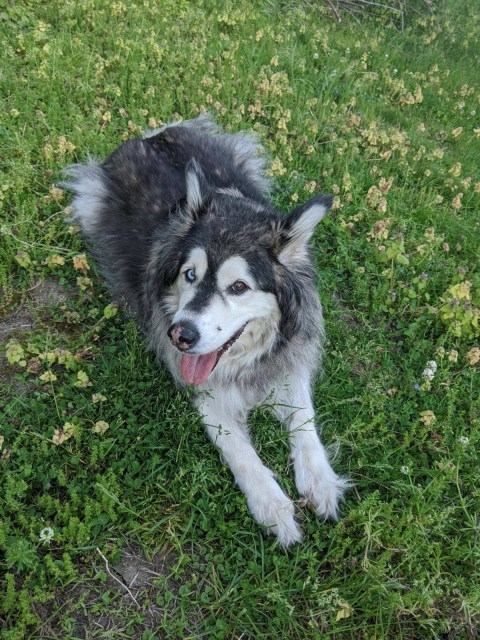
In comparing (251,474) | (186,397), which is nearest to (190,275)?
(186,397)

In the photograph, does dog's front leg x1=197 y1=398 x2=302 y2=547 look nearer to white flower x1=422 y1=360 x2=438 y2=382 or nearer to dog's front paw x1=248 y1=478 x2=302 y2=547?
dog's front paw x1=248 y1=478 x2=302 y2=547

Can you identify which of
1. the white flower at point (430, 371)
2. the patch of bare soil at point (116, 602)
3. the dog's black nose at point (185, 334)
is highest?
the dog's black nose at point (185, 334)

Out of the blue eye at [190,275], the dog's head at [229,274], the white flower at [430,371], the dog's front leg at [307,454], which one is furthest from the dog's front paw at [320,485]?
the blue eye at [190,275]

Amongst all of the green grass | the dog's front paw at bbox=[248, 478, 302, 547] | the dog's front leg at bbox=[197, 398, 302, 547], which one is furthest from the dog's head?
the dog's front paw at bbox=[248, 478, 302, 547]

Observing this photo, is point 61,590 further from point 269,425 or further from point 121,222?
point 121,222

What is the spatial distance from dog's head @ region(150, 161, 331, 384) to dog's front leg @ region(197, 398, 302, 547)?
0.96ft

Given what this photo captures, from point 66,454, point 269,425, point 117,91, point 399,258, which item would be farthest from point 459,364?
point 117,91

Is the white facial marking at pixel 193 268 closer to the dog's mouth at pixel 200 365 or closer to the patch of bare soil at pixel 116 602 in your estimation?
the dog's mouth at pixel 200 365

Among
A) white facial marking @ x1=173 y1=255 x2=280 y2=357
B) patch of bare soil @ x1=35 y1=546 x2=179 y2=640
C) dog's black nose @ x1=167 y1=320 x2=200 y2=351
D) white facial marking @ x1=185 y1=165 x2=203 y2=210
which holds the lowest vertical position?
patch of bare soil @ x1=35 y1=546 x2=179 y2=640

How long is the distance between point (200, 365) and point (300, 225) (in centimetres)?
94

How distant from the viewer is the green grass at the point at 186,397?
2318mm

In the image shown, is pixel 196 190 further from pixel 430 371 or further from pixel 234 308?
pixel 430 371

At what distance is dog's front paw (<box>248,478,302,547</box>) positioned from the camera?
8.36ft

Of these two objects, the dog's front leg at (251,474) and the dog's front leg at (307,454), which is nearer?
the dog's front leg at (251,474)
